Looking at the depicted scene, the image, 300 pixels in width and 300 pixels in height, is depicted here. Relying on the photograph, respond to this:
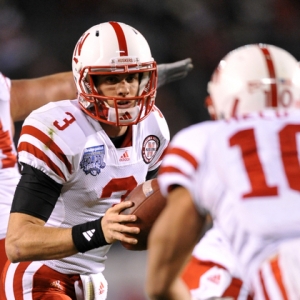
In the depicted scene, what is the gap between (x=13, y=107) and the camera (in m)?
3.64

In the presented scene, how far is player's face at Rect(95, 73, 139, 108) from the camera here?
255cm

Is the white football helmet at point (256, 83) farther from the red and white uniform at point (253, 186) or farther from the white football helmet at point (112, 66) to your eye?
the white football helmet at point (112, 66)

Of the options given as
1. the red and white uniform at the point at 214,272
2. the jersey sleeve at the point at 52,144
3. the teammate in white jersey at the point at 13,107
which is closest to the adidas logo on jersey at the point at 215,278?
the red and white uniform at the point at 214,272

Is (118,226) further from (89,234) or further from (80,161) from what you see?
(80,161)

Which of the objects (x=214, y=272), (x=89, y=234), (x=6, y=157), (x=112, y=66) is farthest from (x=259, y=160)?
(x=6, y=157)

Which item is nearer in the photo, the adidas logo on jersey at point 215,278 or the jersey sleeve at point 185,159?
the jersey sleeve at point 185,159

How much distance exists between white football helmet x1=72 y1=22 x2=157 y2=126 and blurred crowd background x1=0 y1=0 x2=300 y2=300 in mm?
2968

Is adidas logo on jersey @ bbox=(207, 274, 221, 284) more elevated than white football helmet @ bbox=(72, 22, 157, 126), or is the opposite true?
white football helmet @ bbox=(72, 22, 157, 126)

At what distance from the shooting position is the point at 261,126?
160 centimetres

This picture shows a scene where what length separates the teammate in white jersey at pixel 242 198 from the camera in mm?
1534

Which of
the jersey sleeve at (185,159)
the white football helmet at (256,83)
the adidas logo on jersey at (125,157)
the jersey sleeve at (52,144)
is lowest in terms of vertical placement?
the adidas logo on jersey at (125,157)

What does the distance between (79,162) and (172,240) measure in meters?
0.94

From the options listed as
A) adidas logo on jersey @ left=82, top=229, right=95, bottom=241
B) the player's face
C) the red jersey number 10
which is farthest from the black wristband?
the red jersey number 10

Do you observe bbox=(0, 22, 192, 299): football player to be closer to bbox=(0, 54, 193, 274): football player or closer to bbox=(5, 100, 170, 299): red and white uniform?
bbox=(5, 100, 170, 299): red and white uniform
